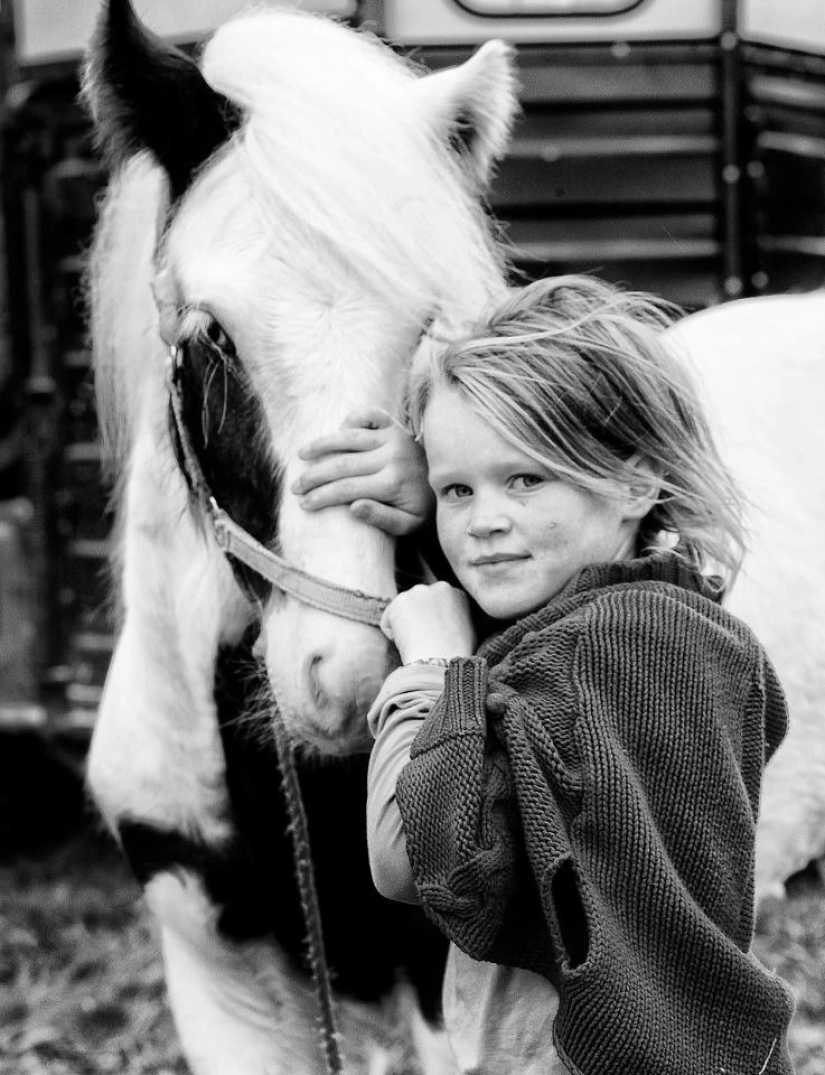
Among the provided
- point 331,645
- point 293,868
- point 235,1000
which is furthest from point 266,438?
point 235,1000

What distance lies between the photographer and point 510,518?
130 centimetres

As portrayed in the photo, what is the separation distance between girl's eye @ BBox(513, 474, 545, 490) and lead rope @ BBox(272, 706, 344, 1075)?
1.76 feet

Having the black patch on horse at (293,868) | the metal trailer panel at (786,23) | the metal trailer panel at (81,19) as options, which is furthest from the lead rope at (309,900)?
the metal trailer panel at (786,23)

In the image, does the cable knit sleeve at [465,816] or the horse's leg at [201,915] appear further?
the horse's leg at [201,915]

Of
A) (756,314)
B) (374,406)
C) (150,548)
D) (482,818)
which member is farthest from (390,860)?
(756,314)

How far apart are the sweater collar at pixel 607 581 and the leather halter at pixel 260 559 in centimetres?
18

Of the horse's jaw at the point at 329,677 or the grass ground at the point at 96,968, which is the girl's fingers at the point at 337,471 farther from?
the grass ground at the point at 96,968

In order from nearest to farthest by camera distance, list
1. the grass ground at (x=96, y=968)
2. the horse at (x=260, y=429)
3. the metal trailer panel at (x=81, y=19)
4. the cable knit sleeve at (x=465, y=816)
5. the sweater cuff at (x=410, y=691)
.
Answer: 1. the cable knit sleeve at (x=465, y=816)
2. the sweater cuff at (x=410, y=691)
3. the horse at (x=260, y=429)
4. the grass ground at (x=96, y=968)
5. the metal trailer panel at (x=81, y=19)

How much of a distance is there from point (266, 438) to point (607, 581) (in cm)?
51

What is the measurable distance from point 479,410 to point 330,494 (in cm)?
25

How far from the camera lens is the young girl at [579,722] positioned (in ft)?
3.80

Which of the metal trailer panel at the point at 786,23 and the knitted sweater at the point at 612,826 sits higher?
Result: the metal trailer panel at the point at 786,23

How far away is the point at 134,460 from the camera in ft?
7.29

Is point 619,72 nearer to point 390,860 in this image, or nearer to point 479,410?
point 479,410
